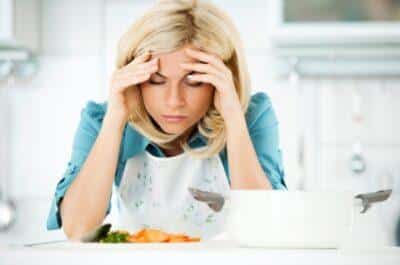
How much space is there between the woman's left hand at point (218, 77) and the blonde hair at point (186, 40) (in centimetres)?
3

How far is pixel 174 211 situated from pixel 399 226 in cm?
79

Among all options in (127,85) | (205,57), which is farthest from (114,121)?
(205,57)

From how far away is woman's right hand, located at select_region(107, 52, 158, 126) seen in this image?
1.21 metres

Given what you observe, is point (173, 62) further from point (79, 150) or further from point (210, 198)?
point (210, 198)

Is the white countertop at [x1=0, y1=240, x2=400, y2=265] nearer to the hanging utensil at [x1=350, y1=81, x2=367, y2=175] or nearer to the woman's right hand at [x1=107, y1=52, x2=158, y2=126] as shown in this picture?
the woman's right hand at [x1=107, y1=52, x2=158, y2=126]

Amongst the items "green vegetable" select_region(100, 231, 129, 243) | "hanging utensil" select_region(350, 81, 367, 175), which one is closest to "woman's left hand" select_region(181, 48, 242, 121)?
"green vegetable" select_region(100, 231, 129, 243)

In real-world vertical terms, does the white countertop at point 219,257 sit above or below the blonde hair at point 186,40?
below

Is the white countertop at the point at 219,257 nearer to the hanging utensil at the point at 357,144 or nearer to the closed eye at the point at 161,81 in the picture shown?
the closed eye at the point at 161,81

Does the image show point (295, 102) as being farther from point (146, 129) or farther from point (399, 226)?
point (146, 129)

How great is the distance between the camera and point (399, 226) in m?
2.01

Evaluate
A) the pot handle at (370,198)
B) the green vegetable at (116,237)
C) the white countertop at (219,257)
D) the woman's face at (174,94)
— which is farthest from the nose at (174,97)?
the white countertop at (219,257)

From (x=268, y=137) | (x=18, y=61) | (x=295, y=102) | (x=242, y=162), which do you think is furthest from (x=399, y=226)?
(x=18, y=61)

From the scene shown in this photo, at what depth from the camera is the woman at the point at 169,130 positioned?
1230 millimetres

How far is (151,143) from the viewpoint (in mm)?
1405
